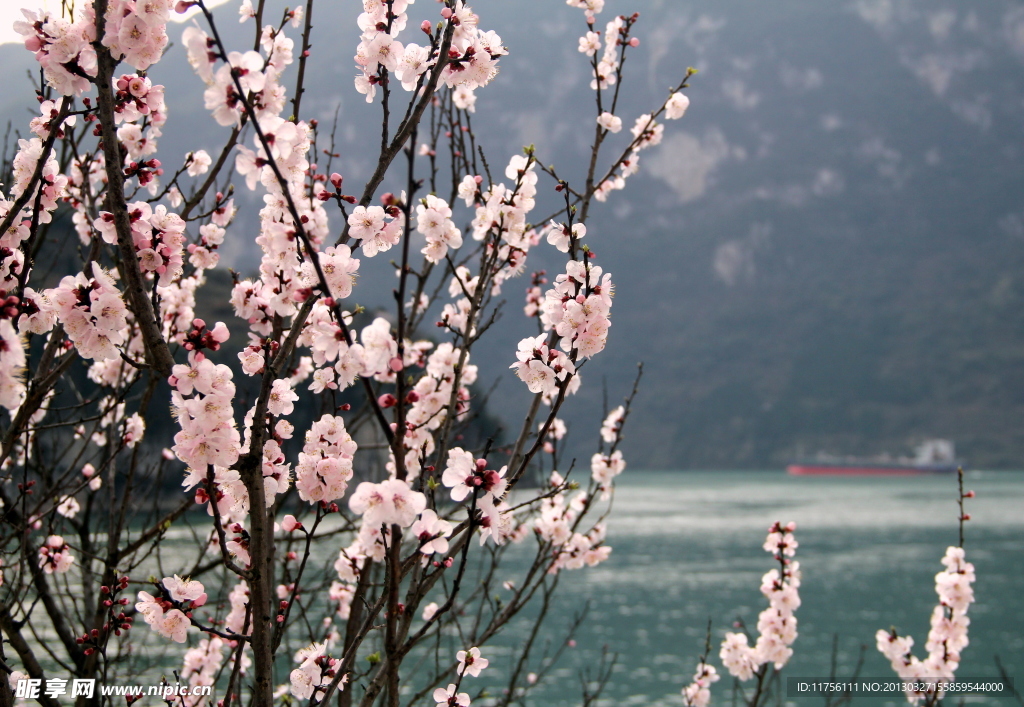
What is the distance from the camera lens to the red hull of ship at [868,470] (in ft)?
395

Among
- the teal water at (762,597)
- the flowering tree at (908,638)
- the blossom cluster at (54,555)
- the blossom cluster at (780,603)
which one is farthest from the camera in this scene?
the teal water at (762,597)

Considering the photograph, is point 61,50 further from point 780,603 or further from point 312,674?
point 780,603

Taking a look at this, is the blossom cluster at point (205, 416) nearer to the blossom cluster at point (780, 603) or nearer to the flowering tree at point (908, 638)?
the flowering tree at point (908, 638)

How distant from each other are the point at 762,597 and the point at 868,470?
10930 centimetres

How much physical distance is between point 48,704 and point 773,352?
196863 mm

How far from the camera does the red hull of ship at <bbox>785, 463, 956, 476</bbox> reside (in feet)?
395

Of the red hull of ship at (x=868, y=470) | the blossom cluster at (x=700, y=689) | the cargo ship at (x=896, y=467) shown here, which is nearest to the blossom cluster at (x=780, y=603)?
the blossom cluster at (x=700, y=689)

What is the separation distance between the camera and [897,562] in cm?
3831

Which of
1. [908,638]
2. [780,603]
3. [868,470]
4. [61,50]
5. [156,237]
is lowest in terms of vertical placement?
[908,638]

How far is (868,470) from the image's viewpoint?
128 meters

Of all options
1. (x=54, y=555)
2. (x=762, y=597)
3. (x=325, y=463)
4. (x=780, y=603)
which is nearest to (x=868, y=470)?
(x=762, y=597)

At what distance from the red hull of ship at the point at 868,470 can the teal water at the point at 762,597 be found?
200 ft

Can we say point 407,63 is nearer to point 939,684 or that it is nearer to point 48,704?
point 48,704

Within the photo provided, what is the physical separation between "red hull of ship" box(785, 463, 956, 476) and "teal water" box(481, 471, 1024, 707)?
60954mm
